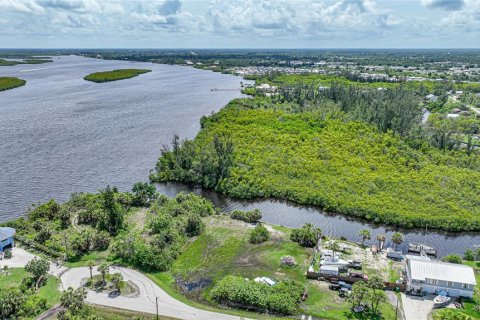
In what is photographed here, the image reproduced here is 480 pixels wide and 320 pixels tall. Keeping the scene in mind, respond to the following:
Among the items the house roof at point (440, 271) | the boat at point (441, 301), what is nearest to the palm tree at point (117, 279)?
the house roof at point (440, 271)

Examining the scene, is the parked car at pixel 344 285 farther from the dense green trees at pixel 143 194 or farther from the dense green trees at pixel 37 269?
the dense green trees at pixel 143 194

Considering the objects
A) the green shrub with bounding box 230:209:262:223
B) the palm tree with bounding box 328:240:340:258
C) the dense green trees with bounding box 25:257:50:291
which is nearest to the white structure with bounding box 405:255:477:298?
the palm tree with bounding box 328:240:340:258

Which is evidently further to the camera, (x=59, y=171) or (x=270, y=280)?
(x=59, y=171)

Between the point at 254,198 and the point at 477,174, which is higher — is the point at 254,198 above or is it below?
below

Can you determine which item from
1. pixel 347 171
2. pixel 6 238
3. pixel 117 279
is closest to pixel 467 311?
pixel 347 171

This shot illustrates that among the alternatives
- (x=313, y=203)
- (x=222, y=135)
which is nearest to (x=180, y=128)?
(x=222, y=135)

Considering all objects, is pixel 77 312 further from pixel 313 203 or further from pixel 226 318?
pixel 313 203

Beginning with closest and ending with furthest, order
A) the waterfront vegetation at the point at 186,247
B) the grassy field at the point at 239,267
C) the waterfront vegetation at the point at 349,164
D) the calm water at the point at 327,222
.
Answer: the grassy field at the point at 239,267, the waterfront vegetation at the point at 186,247, the calm water at the point at 327,222, the waterfront vegetation at the point at 349,164
